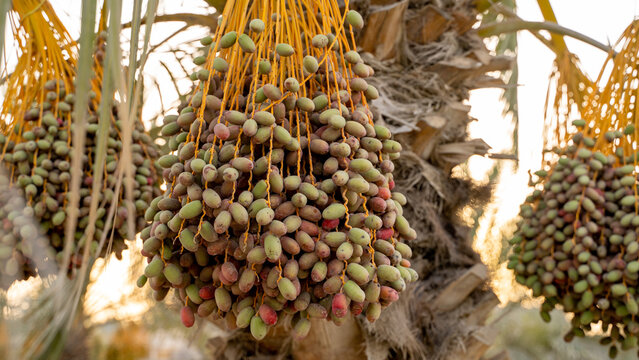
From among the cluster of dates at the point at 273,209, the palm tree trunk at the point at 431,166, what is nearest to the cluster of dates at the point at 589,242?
the palm tree trunk at the point at 431,166

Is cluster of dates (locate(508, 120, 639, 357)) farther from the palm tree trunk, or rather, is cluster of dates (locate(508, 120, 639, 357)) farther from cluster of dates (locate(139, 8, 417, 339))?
cluster of dates (locate(139, 8, 417, 339))

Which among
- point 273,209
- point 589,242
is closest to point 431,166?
point 589,242

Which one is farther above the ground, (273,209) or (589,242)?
(273,209)

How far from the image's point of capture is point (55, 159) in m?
1.25

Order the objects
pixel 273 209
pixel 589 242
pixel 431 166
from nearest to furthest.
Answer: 1. pixel 273 209
2. pixel 589 242
3. pixel 431 166

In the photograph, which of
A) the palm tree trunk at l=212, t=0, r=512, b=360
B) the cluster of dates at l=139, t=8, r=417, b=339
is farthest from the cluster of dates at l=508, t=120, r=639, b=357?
the cluster of dates at l=139, t=8, r=417, b=339

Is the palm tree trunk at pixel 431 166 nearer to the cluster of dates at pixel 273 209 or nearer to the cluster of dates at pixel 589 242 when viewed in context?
the cluster of dates at pixel 589 242

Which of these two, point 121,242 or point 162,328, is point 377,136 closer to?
point 121,242

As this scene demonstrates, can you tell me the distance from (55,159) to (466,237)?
3.80ft

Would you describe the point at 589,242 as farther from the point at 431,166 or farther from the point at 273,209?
the point at 273,209

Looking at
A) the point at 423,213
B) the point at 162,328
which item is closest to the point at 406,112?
the point at 423,213

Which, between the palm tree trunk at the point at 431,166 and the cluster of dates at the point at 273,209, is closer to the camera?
the cluster of dates at the point at 273,209

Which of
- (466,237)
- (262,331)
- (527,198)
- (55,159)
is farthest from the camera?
(466,237)

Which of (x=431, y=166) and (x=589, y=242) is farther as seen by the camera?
(x=431, y=166)
